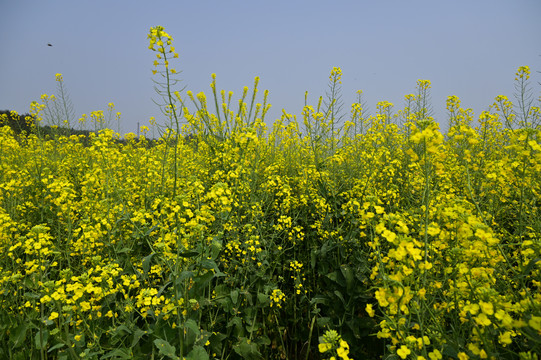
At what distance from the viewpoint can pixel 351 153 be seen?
Answer: 411 centimetres

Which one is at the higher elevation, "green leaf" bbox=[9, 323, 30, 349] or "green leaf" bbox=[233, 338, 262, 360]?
"green leaf" bbox=[9, 323, 30, 349]

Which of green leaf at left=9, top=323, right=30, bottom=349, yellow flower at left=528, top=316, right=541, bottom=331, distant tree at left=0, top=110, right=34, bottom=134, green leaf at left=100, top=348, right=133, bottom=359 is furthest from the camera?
distant tree at left=0, top=110, right=34, bottom=134

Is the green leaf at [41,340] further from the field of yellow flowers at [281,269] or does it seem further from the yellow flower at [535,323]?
the yellow flower at [535,323]

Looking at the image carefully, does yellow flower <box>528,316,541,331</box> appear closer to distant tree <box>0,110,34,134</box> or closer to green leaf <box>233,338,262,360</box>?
green leaf <box>233,338,262,360</box>

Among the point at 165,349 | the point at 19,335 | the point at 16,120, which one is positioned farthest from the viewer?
the point at 16,120

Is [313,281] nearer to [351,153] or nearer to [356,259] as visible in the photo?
[356,259]

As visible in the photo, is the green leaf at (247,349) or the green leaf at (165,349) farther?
the green leaf at (247,349)

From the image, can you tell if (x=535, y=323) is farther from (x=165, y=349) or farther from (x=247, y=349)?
(x=247, y=349)

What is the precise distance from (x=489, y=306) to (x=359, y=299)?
1249 mm

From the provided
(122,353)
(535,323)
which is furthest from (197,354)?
(535,323)

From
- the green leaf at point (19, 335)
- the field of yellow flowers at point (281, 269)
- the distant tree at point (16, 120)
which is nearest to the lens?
the field of yellow flowers at point (281, 269)

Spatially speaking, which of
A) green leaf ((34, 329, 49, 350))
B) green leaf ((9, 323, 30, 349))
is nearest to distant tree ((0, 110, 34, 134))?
green leaf ((9, 323, 30, 349))

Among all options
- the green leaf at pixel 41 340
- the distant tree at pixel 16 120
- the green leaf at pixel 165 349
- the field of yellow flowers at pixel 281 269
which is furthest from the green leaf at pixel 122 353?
the distant tree at pixel 16 120

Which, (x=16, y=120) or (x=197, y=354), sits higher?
(x=16, y=120)
